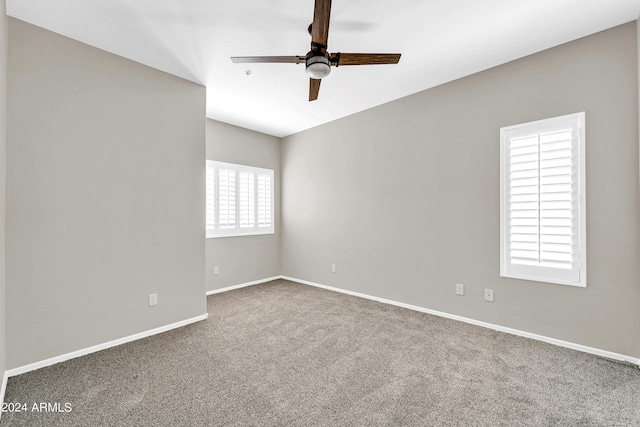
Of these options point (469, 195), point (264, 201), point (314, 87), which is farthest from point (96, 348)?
point (469, 195)

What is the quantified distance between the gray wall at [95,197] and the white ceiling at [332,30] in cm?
31

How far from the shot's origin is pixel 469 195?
10.4 feet

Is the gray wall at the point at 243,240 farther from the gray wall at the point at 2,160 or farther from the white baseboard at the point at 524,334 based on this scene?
the gray wall at the point at 2,160

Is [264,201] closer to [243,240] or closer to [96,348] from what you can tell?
[243,240]

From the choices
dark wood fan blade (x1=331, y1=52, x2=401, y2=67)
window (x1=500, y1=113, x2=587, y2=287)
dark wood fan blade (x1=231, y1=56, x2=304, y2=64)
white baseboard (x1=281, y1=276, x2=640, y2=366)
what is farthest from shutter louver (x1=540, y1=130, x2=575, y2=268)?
dark wood fan blade (x1=231, y1=56, x2=304, y2=64)

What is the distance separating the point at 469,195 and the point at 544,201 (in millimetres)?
669

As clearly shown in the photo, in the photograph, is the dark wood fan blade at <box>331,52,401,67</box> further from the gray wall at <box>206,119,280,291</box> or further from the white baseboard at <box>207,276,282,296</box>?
the white baseboard at <box>207,276,282,296</box>

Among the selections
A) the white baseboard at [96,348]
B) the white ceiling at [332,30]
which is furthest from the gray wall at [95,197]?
the white ceiling at [332,30]

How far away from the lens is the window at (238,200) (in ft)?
14.6

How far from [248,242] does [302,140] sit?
196 cm

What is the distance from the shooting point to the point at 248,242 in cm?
489

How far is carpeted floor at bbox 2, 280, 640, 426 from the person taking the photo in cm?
173

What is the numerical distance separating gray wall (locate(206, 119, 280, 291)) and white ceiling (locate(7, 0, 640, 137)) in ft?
4.53

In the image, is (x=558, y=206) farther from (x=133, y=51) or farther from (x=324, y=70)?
(x=133, y=51)
